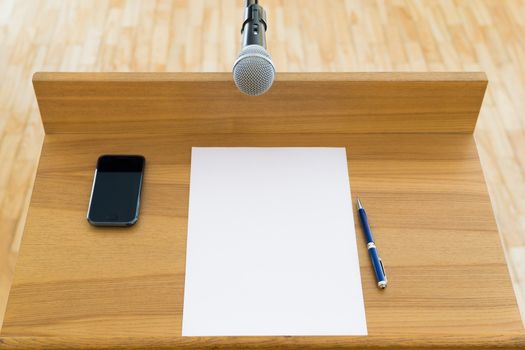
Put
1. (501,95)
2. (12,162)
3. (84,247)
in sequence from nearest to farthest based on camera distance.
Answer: (84,247) → (12,162) → (501,95)

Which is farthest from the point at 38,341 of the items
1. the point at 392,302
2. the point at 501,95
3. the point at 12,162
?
the point at 501,95

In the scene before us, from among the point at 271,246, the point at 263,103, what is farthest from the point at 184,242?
the point at 263,103

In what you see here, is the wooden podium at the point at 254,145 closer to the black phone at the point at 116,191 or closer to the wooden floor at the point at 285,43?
the black phone at the point at 116,191

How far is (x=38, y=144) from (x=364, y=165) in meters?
1.29

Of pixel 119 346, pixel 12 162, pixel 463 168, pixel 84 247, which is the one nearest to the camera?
pixel 119 346

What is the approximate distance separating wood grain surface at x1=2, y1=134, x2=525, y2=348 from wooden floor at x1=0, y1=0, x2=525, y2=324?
37.8 inches

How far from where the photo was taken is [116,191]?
44.9 inches

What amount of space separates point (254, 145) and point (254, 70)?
219 millimetres

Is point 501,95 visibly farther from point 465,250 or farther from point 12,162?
point 12,162

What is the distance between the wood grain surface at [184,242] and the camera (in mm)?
990

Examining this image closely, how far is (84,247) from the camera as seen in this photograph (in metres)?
1.07

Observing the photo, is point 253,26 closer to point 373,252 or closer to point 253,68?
point 253,68

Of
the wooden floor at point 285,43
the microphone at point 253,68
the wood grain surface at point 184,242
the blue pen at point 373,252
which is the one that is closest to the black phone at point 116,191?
the wood grain surface at point 184,242

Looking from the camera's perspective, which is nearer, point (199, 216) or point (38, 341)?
point (38, 341)
